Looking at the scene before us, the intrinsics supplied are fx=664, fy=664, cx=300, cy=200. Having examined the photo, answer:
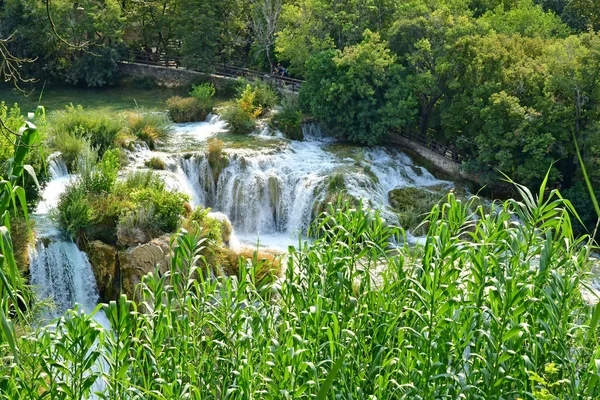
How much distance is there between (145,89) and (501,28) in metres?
15.6

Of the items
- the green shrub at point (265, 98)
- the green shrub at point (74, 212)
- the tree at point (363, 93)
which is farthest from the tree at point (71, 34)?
the green shrub at point (74, 212)

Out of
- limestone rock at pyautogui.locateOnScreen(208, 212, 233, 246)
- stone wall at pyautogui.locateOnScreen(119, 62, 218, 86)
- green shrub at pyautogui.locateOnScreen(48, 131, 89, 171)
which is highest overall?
stone wall at pyautogui.locateOnScreen(119, 62, 218, 86)

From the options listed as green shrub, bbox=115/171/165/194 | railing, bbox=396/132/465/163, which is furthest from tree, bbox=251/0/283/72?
green shrub, bbox=115/171/165/194

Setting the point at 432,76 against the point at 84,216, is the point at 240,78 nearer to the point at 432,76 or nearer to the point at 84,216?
the point at 432,76

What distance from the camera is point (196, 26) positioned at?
1134 inches

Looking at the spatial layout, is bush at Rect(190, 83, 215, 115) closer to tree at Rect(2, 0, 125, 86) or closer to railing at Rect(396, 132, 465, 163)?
tree at Rect(2, 0, 125, 86)

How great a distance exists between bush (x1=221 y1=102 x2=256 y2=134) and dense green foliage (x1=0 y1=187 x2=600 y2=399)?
1675 centimetres

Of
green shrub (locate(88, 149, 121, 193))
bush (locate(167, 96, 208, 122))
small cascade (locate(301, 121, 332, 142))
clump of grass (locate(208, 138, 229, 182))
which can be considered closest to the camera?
green shrub (locate(88, 149, 121, 193))

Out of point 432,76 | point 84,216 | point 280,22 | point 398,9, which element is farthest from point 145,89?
point 84,216

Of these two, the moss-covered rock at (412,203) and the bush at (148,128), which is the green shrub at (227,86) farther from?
the moss-covered rock at (412,203)

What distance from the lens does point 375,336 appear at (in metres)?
5.98

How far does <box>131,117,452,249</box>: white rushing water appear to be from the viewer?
18828 millimetres

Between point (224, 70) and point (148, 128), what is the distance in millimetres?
10310

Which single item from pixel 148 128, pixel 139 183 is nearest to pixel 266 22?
pixel 148 128
